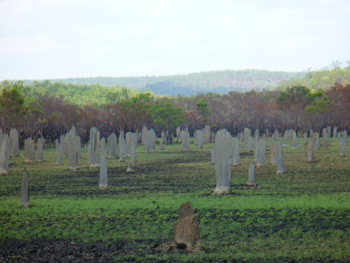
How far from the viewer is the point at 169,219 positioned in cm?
977

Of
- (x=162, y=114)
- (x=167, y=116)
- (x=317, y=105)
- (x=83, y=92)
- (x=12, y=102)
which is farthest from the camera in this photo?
(x=83, y=92)

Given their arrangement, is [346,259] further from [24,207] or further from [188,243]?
[24,207]

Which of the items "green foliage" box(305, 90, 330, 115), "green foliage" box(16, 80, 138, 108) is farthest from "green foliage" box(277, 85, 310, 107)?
"green foliage" box(16, 80, 138, 108)

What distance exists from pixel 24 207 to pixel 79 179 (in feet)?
19.5

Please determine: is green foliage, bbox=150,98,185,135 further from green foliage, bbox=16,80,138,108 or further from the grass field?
green foliage, bbox=16,80,138,108

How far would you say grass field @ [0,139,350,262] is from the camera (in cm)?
739

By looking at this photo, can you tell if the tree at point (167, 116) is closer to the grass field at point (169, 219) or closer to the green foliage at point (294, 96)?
the green foliage at point (294, 96)

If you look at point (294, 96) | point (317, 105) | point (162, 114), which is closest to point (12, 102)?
point (162, 114)

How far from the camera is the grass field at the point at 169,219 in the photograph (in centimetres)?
739

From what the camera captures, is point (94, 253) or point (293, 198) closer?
point (94, 253)

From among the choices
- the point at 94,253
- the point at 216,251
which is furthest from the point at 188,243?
the point at 94,253

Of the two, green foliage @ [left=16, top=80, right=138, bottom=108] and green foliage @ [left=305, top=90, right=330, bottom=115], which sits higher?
green foliage @ [left=16, top=80, right=138, bottom=108]

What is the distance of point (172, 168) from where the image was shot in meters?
21.0

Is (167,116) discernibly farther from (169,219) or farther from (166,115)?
(169,219)
